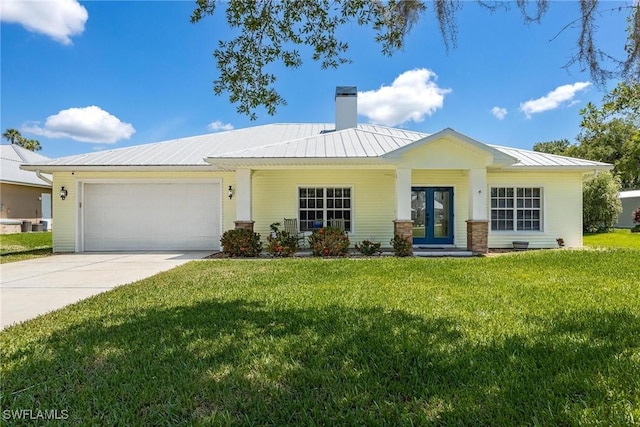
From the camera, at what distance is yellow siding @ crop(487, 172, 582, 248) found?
1286 cm

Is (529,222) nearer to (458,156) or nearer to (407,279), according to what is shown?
(458,156)

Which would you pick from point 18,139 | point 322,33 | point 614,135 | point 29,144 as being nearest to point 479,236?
point 322,33

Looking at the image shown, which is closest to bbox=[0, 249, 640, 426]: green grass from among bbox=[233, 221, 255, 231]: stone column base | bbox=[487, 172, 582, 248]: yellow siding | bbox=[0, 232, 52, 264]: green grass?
bbox=[233, 221, 255, 231]: stone column base

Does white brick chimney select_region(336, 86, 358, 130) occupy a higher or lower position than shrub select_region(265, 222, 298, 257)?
higher

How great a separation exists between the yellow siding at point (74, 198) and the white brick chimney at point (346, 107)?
19.1ft

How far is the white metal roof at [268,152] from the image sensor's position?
36.1ft

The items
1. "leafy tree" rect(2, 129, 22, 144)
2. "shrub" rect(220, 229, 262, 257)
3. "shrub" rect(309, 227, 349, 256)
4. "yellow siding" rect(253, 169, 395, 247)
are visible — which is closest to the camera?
"shrub" rect(309, 227, 349, 256)

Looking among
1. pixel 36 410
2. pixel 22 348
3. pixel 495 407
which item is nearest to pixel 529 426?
pixel 495 407

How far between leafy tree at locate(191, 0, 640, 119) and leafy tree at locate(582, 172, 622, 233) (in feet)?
61.4

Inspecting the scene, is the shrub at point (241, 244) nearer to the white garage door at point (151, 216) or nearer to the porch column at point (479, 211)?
the white garage door at point (151, 216)

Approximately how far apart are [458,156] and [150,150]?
11222mm

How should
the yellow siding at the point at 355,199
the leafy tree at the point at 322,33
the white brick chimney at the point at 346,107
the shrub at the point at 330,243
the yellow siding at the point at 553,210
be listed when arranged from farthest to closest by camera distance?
the white brick chimney at the point at 346,107 → the yellow siding at the point at 355,199 → the yellow siding at the point at 553,210 → the shrub at the point at 330,243 → the leafy tree at the point at 322,33

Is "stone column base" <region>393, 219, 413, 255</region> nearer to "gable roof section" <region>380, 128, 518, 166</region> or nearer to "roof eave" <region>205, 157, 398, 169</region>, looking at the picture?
"roof eave" <region>205, 157, 398, 169</region>

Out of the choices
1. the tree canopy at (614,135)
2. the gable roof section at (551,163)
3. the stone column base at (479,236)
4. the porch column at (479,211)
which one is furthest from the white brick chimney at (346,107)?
the tree canopy at (614,135)
